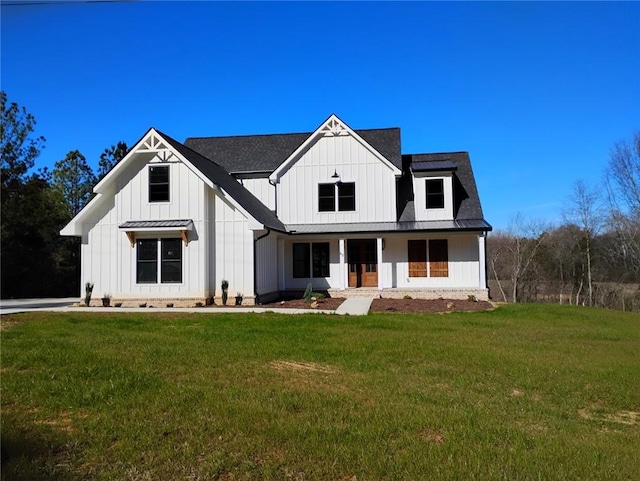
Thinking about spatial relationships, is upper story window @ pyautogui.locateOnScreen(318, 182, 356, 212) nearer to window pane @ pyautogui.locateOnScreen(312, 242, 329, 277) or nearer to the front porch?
window pane @ pyautogui.locateOnScreen(312, 242, 329, 277)

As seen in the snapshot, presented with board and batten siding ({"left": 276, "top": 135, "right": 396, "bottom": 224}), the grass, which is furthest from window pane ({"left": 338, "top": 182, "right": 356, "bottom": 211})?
the grass

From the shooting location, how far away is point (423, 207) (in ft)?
73.0

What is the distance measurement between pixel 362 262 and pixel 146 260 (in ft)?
31.5

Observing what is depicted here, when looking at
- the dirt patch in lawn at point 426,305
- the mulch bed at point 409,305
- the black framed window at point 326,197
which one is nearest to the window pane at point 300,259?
the black framed window at point 326,197

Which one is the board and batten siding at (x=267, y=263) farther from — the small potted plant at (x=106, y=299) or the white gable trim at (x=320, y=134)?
the small potted plant at (x=106, y=299)

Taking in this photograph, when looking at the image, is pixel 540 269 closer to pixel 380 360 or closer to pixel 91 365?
pixel 380 360

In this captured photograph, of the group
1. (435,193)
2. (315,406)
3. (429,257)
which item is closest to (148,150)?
(435,193)

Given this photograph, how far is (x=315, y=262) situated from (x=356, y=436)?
18153 mm

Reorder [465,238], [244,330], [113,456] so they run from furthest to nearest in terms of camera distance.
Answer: [465,238], [244,330], [113,456]

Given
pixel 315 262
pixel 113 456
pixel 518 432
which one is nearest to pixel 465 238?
pixel 315 262

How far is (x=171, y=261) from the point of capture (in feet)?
59.9

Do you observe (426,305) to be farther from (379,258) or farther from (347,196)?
(347,196)

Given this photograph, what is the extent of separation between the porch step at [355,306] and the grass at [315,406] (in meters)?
4.62

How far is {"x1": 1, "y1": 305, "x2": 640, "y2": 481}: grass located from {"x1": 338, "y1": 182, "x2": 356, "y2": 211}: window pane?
483 inches
